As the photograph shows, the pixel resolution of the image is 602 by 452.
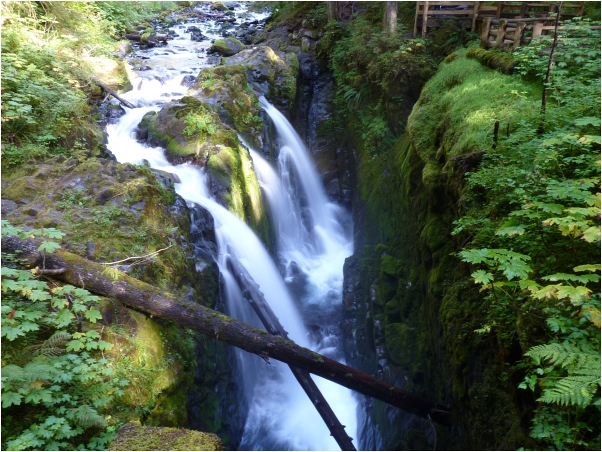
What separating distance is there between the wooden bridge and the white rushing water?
216 inches

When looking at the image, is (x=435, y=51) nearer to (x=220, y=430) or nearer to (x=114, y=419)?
(x=220, y=430)

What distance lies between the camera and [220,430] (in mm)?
6023

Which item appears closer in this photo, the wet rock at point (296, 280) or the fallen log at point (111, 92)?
the fallen log at point (111, 92)

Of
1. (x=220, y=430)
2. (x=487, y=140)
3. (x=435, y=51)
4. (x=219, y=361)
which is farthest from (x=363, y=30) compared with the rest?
(x=220, y=430)

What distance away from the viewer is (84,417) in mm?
3357

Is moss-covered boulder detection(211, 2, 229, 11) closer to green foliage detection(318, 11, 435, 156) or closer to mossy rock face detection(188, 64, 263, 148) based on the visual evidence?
green foliage detection(318, 11, 435, 156)

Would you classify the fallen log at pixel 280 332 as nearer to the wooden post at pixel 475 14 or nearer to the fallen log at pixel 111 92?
the fallen log at pixel 111 92

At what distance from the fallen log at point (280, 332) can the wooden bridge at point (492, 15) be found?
283 inches

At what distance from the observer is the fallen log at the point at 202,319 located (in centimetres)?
452

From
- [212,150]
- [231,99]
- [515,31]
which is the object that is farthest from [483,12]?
[212,150]

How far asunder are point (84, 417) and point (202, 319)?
67.7 inches

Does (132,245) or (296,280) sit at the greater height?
(132,245)

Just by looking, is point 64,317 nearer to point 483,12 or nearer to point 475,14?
point 475,14

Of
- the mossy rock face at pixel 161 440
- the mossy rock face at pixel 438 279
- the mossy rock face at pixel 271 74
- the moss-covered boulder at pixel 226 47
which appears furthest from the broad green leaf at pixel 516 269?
the moss-covered boulder at pixel 226 47
